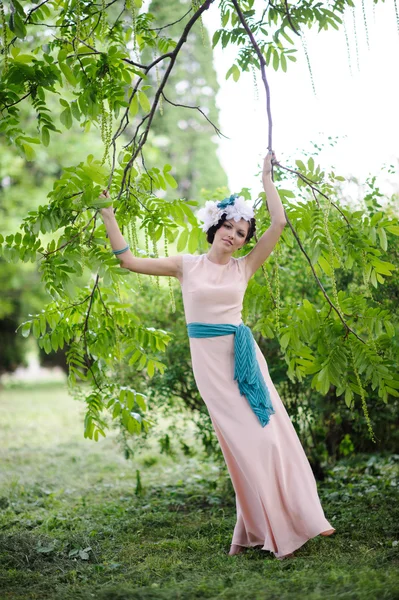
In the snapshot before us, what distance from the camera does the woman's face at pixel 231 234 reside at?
12.6 ft

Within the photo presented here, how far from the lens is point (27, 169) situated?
15.9m

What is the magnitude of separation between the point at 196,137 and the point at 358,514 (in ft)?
63.4

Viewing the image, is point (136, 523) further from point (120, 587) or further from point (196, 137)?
point (196, 137)

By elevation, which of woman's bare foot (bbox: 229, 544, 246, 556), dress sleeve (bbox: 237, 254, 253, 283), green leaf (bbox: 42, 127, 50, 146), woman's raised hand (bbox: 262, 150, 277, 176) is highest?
green leaf (bbox: 42, 127, 50, 146)

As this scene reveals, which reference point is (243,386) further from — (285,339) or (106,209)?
(106,209)

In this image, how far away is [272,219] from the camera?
3.69m

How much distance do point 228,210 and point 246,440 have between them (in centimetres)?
131

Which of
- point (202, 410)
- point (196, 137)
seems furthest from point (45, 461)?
point (196, 137)

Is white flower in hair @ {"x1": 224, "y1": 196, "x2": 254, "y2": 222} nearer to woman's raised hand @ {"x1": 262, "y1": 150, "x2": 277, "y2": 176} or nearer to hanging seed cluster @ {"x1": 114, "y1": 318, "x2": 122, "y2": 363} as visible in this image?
woman's raised hand @ {"x1": 262, "y1": 150, "x2": 277, "y2": 176}

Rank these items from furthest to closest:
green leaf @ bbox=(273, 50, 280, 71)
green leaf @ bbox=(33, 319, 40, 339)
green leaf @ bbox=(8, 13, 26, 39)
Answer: green leaf @ bbox=(273, 50, 280, 71)
green leaf @ bbox=(33, 319, 40, 339)
green leaf @ bbox=(8, 13, 26, 39)

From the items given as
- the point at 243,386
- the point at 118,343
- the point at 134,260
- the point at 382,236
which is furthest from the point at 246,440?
the point at 382,236

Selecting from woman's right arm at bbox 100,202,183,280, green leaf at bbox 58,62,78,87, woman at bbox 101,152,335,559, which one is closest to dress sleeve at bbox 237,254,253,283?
woman at bbox 101,152,335,559

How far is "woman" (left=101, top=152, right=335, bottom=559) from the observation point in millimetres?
3676

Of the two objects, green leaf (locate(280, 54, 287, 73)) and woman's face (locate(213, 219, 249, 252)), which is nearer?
woman's face (locate(213, 219, 249, 252))
